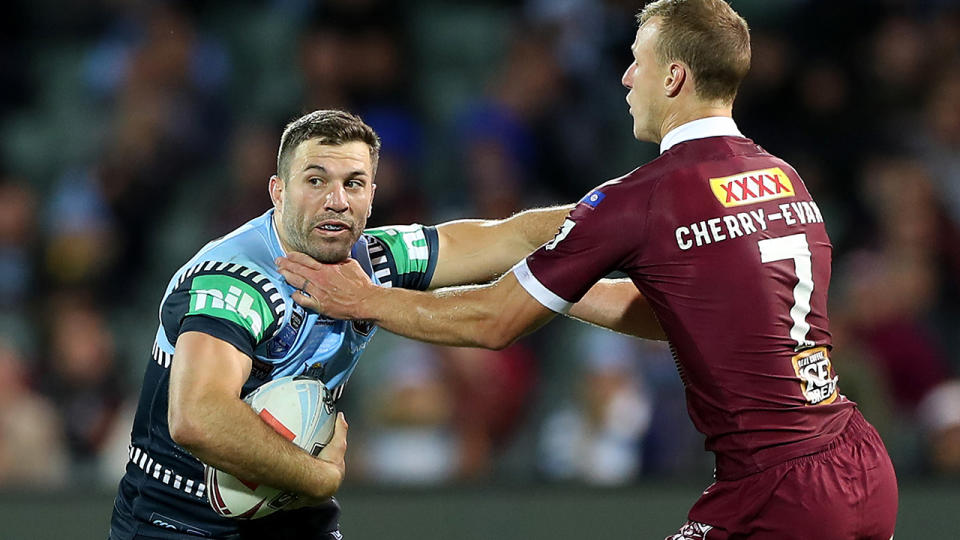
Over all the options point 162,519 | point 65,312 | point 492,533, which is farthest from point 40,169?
point 162,519

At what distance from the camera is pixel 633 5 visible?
9.32m

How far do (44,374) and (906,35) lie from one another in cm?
590

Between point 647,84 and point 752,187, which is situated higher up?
point 647,84

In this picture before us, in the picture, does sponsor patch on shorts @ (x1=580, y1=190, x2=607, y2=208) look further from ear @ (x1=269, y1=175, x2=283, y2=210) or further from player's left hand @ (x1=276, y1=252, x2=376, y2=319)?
ear @ (x1=269, y1=175, x2=283, y2=210)

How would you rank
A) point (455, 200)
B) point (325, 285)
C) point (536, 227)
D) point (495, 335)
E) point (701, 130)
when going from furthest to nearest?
point (455, 200), point (536, 227), point (325, 285), point (495, 335), point (701, 130)

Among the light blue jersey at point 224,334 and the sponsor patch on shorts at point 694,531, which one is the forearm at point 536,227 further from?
the sponsor patch on shorts at point 694,531

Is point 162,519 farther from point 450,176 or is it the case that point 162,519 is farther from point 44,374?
point 450,176

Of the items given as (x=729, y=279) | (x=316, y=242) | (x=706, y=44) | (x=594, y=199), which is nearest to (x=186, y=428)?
(x=316, y=242)

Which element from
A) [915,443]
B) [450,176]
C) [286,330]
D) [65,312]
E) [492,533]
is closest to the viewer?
[286,330]

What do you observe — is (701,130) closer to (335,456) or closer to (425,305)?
(425,305)

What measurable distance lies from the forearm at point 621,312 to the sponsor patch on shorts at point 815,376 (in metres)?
0.88

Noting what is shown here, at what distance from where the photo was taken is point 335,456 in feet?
13.6

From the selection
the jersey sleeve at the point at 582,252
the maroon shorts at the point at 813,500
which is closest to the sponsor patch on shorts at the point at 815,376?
the maroon shorts at the point at 813,500

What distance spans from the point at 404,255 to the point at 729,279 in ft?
4.65
